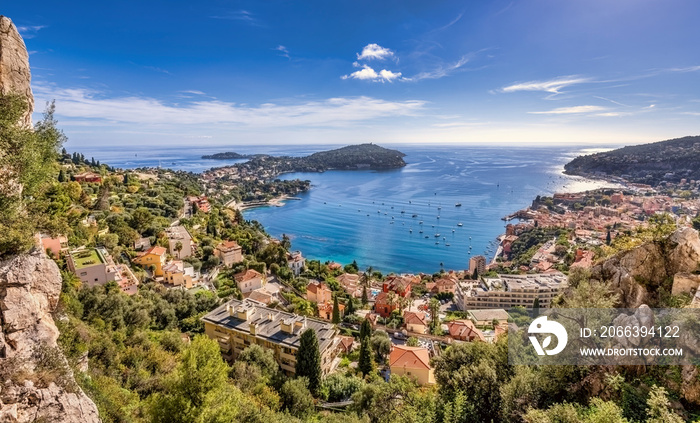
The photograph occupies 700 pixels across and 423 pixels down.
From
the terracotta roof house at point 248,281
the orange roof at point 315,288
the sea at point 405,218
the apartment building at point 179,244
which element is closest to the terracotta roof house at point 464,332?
the orange roof at point 315,288

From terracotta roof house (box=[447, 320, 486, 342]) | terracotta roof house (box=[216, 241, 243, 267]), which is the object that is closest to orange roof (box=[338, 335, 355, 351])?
terracotta roof house (box=[447, 320, 486, 342])

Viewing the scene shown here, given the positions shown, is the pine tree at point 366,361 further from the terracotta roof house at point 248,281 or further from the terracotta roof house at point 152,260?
the terracotta roof house at point 152,260

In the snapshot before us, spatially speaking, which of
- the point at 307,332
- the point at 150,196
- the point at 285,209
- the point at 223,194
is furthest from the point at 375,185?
the point at 307,332

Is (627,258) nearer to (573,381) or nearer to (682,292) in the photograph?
(682,292)

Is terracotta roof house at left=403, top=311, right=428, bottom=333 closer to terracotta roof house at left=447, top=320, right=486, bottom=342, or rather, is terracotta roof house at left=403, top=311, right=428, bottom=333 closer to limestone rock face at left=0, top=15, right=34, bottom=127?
terracotta roof house at left=447, top=320, right=486, bottom=342

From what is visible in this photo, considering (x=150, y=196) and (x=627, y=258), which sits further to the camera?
(x=150, y=196)

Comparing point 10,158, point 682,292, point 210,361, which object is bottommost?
point 210,361

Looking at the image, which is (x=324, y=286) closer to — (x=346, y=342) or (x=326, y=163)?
(x=346, y=342)
